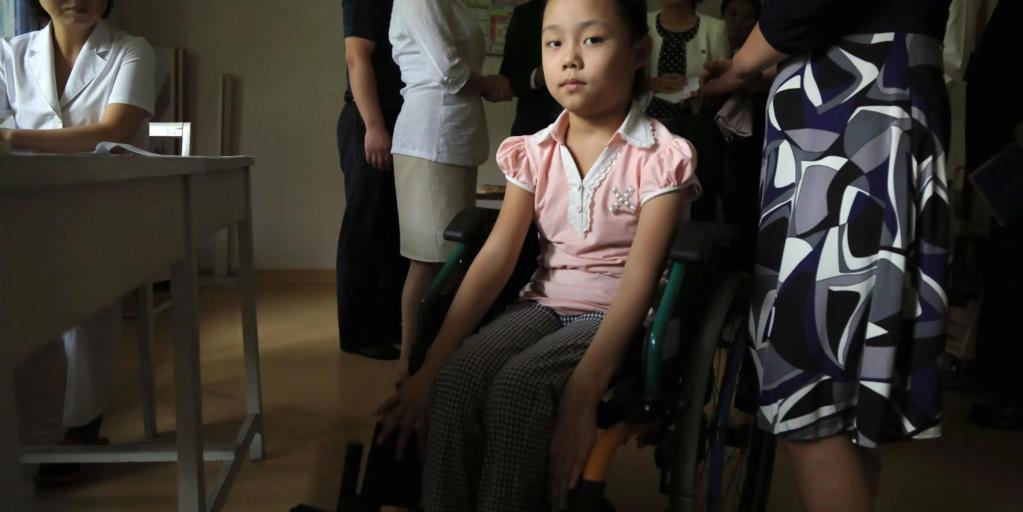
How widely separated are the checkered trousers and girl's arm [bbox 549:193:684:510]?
0.02m

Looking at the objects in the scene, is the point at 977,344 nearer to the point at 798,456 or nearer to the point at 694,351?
the point at 798,456

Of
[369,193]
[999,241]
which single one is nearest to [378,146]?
[369,193]

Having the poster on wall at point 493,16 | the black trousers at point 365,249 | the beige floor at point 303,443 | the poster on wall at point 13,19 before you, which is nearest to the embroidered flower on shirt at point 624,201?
the beige floor at point 303,443

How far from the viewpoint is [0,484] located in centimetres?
50

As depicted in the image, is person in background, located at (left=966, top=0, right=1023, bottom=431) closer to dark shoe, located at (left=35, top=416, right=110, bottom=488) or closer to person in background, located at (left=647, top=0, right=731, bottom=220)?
person in background, located at (left=647, top=0, right=731, bottom=220)

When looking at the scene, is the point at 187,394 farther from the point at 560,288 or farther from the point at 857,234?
the point at 857,234

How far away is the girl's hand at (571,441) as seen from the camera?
0.91 meters

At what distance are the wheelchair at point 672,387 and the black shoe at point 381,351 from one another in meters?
1.46

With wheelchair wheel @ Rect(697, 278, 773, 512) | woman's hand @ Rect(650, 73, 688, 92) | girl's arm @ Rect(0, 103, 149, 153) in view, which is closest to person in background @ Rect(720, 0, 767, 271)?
woman's hand @ Rect(650, 73, 688, 92)

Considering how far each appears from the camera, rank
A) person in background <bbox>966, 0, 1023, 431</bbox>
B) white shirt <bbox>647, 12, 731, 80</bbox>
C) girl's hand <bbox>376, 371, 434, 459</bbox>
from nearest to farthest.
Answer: girl's hand <bbox>376, 371, 434, 459</bbox> < white shirt <bbox>647, 12, 731, 80</bbox> < person in background <bbox>966, 0, 1023, 431</bbox>

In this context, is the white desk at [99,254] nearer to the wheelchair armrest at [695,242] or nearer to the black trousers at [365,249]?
the wheelchair armrest at [695,242]

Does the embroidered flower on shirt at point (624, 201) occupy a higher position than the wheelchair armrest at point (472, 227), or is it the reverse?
the embroidered flower on shirt at point (624, 201)

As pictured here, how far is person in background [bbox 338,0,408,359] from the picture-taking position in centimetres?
232

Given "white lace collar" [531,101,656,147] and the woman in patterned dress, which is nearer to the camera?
the woman in patterned dress
